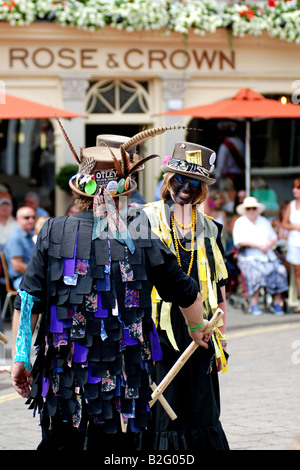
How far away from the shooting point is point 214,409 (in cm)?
546

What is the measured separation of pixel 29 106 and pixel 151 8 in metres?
3.59

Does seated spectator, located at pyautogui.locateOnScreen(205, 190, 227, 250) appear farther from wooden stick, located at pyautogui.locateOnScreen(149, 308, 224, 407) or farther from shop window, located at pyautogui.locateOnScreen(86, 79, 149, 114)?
wooden stick, located at pyautogui.locateOnScreen(149, 308, 224, 407)

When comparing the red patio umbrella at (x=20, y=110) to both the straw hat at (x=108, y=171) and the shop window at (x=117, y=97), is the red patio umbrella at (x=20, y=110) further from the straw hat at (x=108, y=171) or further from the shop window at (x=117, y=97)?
the straw hat at (x=108, y=171)

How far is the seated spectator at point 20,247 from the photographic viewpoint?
11406 millimetres

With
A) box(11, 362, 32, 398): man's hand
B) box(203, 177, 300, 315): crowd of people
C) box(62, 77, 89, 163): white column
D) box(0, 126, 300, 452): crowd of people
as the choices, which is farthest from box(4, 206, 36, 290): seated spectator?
box(11, 362, 32, 398): man's hand

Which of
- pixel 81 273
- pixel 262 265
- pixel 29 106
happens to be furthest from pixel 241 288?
pixel 81 273

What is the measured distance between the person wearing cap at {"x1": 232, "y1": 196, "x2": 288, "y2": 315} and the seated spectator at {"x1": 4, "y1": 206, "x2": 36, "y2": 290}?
124 inches

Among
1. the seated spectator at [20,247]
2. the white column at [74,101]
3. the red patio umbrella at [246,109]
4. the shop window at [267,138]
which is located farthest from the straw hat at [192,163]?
the shop window at [267,138]

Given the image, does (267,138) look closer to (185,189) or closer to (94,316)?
(185,189)

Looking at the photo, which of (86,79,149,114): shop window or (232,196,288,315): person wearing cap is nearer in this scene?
(232,196,288,315): person wearing cap

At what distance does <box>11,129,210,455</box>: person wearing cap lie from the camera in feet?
14.0

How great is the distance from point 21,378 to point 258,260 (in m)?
9.05

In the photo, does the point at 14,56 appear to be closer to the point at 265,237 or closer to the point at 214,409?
the point at 265,237

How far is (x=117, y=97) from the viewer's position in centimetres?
1603
